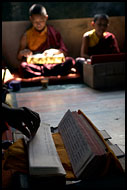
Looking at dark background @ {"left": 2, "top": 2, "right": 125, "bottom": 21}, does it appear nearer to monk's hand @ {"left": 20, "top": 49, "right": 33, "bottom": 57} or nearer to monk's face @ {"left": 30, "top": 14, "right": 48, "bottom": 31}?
monk's face @ {"left": 30, "top": 14, "right": 48, "bottom": 31}

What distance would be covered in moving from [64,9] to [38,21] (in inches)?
40.6

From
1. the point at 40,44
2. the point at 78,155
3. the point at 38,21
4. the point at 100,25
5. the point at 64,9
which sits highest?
the point at 64,9

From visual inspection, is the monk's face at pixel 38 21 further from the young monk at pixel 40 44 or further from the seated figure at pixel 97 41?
the seated figure at pixel 97 41

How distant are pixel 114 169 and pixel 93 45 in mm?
4747

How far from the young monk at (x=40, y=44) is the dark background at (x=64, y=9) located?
1.74 feet

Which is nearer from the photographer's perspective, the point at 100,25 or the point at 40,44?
the point at 100,25

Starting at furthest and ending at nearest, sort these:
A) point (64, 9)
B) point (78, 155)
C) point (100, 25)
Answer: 1. point (64, 9)
2. point (100, 25)
3. point (78, 155)

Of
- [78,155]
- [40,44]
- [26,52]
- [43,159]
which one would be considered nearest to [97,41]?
[40,44]

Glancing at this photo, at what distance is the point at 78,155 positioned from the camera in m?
1.62

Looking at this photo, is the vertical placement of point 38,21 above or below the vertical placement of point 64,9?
below

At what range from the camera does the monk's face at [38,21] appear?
19.2 feet

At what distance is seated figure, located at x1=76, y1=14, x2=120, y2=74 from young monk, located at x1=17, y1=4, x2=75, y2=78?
0.38m

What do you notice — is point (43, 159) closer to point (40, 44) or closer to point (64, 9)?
point (40, 44)

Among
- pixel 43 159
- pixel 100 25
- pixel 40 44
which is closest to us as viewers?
pixel 43 159
